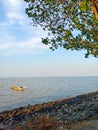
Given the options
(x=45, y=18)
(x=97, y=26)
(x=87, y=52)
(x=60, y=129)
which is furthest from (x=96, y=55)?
(x=60, y=129)

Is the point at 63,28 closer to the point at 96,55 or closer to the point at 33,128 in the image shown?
the point at 96,55

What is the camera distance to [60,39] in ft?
75.0

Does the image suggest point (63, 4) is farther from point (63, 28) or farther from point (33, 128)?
point (33, 128)

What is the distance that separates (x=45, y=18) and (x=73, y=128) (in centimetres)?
775

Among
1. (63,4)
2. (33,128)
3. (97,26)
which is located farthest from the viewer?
(97,26)

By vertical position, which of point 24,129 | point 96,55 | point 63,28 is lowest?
point 24,129

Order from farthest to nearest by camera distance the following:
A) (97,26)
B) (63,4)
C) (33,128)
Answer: (97,26)
(63,4)
(33,128)

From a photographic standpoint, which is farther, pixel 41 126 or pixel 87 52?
pixel 87 52

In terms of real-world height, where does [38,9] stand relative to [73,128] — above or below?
above

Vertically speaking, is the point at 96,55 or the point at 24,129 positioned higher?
the point at 96,55

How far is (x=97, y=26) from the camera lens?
22359 mm

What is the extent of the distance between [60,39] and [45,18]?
1859mm

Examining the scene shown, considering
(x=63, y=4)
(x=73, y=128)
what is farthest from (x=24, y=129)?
(x=63, y=4)

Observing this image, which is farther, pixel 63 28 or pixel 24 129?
pixel 63 28
